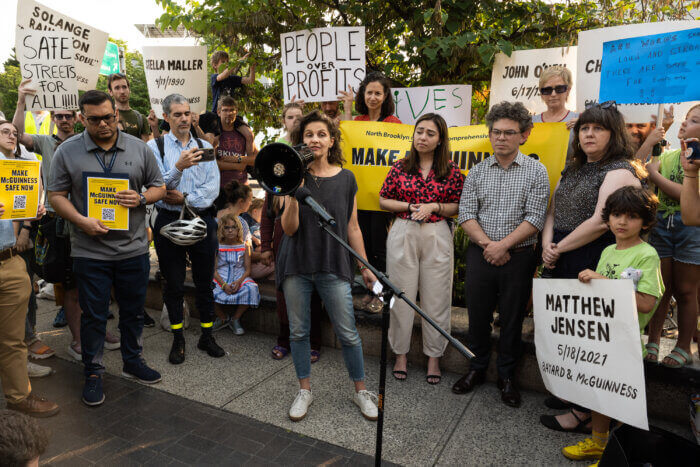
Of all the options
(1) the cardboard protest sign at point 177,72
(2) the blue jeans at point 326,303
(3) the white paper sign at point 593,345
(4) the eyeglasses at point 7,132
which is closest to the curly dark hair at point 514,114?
(3) the white paper sign at point 593,345

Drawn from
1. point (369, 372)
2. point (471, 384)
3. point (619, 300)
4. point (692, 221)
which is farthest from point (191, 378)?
point (692, 221)

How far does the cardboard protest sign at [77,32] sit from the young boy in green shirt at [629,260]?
5164mm

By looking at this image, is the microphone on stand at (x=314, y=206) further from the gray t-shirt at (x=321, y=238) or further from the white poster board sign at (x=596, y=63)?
the white poster board sign at (x=596, y=63)

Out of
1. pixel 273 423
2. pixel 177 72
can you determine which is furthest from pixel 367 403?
pixel 177 72

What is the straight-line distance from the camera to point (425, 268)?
148 inches

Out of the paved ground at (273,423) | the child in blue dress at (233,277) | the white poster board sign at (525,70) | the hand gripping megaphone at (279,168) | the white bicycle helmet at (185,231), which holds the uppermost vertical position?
the white poster board sign at (525,70)

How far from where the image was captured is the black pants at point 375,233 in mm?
4387

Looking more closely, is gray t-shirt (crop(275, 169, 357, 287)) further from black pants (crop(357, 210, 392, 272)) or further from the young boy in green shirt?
the young boy in green shirt

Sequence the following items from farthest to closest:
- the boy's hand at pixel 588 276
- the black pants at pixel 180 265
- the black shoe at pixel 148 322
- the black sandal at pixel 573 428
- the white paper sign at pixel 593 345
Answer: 1. the black shoe at pixel 148 322
2. the black pants at pixel 180 265
3. the black sandal at pixel 573 428
4. the boy's hand at pixel 588 276
5. the white paper sign at pixel 593 345

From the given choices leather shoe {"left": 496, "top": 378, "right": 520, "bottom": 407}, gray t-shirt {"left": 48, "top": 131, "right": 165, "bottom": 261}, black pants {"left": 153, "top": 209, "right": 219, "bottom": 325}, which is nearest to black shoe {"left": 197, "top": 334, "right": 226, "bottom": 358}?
black pants {"left": 153, "top": 209, "right": 219, "bottom": 325}

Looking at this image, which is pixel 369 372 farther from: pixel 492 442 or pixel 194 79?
pixel 194 79

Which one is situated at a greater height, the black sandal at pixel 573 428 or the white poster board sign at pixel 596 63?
the white poster board sign at pixel 596 63

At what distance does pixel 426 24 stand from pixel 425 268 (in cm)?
267

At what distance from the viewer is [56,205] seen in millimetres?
3342
